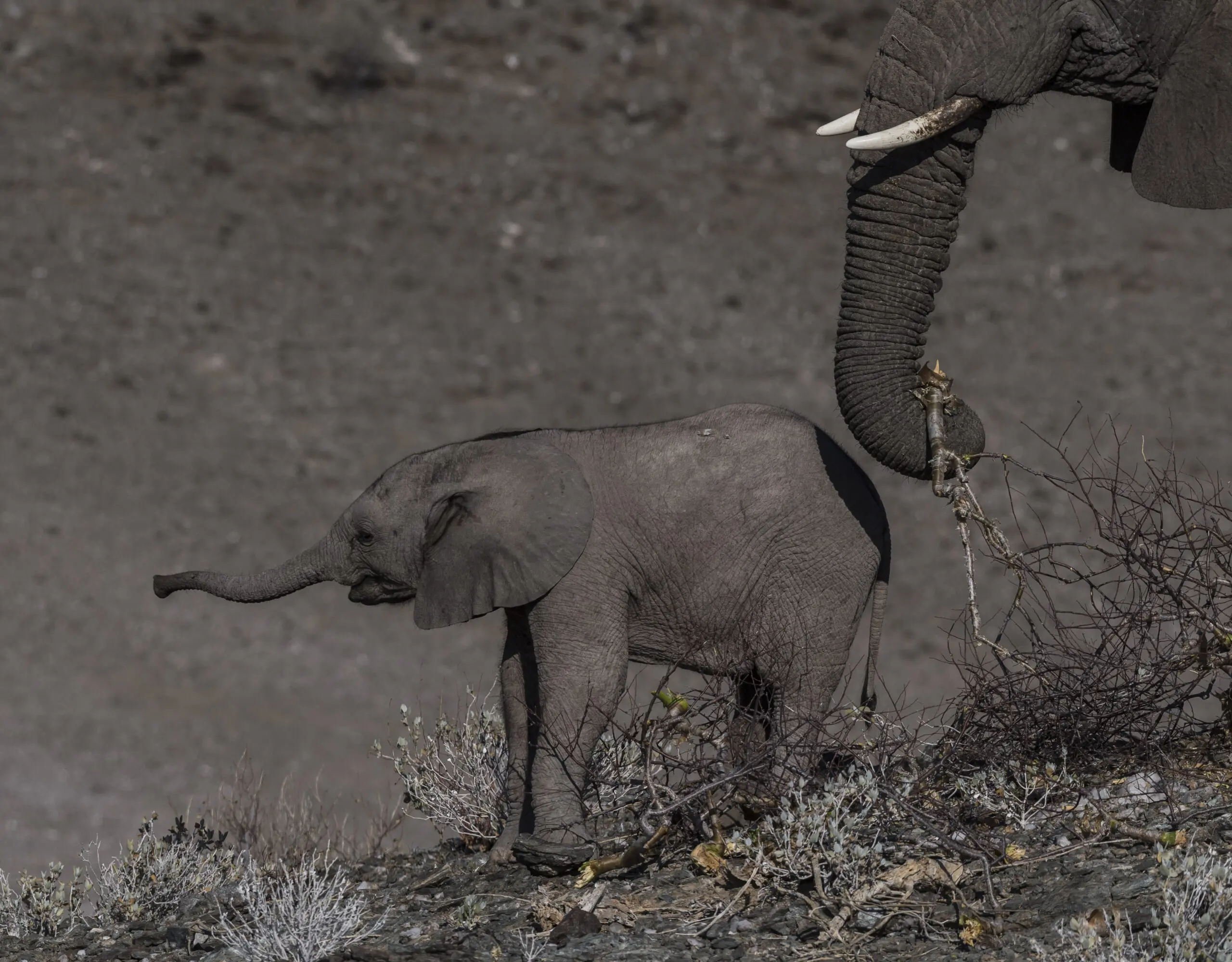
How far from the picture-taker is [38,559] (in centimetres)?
2156

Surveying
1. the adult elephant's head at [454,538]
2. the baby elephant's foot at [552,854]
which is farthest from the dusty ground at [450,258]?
the baby elephant's foot at [552,854]

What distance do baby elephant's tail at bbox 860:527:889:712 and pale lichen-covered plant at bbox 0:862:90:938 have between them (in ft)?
10.7

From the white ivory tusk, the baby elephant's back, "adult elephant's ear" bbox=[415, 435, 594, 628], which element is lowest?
"adult elephant's ear" bbox=[415, 435, 594, 628]

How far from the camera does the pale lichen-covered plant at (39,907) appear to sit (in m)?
7.33

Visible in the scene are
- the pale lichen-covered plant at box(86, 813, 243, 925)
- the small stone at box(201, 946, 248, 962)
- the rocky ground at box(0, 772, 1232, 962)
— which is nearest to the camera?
the rocky ground at box(0, 772, 1232, 962)

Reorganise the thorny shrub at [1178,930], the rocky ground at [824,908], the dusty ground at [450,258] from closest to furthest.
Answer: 1. the thorny shrub at [1178,930]
2. the rocky ground at [824,908]
3. the dusty ground at [450,258]

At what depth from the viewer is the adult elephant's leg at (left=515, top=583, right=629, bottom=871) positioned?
267 inches

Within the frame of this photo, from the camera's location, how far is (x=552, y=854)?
6.61 meters

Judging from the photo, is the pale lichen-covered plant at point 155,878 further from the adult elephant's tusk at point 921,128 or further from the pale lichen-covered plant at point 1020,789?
the adult elephant's tusk at point 921,128

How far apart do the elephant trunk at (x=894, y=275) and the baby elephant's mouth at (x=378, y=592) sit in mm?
2021

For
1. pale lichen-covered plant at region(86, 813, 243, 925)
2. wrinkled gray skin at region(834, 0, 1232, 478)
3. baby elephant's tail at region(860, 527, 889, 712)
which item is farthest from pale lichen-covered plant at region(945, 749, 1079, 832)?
pale lichen-covered plant at region(86, 813, 243, 925)

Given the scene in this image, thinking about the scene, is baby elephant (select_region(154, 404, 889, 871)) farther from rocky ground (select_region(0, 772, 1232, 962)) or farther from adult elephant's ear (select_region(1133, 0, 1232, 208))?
adult elephant's ear (select_region(1133, 0, 1232, 208))

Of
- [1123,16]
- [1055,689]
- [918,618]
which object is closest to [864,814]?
[1055,689]

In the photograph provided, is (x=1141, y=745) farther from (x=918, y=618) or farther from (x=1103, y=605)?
(x=918, y=618)
